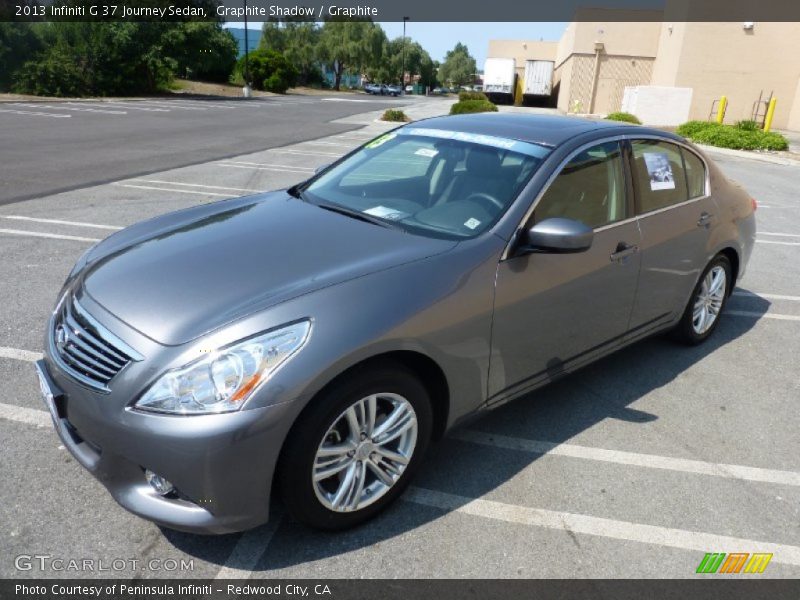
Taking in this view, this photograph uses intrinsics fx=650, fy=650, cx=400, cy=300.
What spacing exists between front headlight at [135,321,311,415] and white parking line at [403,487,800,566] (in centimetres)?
109

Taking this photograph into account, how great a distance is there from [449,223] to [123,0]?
152 feet

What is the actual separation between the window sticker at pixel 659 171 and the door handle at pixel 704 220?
35 cm

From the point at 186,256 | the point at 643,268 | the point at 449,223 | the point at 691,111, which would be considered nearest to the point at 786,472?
the point at 643,268

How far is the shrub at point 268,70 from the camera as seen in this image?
190ft

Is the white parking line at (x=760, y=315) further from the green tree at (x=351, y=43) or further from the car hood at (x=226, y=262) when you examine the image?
the green tree at (x=351, y=43)

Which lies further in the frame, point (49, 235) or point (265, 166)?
point (265, 166)

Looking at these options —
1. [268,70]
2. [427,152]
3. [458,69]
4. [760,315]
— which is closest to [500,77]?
[268,70]

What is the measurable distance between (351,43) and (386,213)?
278 feet

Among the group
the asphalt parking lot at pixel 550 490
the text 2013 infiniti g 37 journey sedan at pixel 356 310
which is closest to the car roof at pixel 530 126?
the text 2013 infiniti g 37 journey sedan at pixel 356 310

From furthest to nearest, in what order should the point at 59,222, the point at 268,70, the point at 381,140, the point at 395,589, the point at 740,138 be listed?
the point at 268,70, the point at 740,138, the point at 59,222, the point at 381,140, the point at 395,589

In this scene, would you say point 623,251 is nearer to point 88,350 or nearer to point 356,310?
point 356,310

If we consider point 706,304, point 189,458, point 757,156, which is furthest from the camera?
point 757,156

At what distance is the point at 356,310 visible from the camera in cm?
252

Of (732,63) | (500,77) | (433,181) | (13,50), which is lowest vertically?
(433,181)
